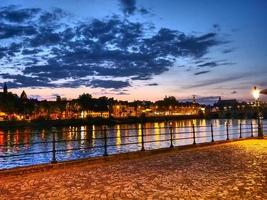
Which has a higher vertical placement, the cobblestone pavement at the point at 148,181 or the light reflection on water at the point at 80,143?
the cobblestone pavement at the point at 148,181

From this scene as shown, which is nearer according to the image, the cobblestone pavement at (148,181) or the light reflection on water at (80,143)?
the cobblestone pavement at (148,181)

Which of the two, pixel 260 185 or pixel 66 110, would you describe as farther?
pixel 66 110

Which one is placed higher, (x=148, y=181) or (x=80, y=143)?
(x=148, y=181)

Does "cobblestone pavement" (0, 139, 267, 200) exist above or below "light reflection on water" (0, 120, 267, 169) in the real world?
above

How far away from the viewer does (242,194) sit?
9008 millimetres

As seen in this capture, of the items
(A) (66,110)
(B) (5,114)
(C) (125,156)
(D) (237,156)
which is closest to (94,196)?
(C) (125,156)

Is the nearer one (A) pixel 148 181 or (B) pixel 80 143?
(A) pixel 148 181

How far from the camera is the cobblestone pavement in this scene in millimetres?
9172

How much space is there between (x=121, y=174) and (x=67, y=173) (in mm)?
1969

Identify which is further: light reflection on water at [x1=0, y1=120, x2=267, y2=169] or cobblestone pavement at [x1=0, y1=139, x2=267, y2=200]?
light reflection on water at [x1=0, y1=120, x2=267, y2=169]

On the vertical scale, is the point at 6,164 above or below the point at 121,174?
below

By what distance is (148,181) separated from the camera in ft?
35.9

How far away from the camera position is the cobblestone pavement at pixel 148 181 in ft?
30.1

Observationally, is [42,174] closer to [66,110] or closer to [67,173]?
[67,173]
